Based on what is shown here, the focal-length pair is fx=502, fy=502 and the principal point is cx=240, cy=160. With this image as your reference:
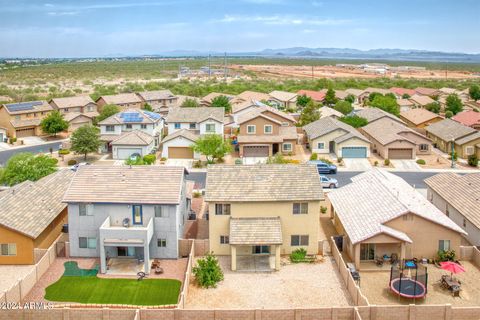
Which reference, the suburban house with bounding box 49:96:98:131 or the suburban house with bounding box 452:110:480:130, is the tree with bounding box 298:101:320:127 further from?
the suburban house with bounding box 49:96:98:131

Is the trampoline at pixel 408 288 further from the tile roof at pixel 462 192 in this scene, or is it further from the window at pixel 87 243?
the window at pixel 87 243

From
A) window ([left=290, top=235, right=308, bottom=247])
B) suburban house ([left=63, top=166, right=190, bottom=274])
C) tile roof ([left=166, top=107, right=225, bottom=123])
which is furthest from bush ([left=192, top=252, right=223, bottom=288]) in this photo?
tile roof ([left=166, top=107, right=225, bottom=123])

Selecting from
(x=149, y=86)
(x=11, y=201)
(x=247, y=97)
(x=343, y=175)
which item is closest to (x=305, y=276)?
(x=11, y=201)

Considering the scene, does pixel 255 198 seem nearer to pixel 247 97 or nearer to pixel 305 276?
pixel 305 276

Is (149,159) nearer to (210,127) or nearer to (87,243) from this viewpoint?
(210,127)

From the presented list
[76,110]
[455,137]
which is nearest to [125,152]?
[76,110]

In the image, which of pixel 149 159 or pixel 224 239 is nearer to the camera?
pixel 224 239

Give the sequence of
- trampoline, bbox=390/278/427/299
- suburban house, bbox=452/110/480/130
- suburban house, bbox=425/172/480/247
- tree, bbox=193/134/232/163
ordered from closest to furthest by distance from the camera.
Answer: trampoline, bbox=390/278/427/299, suburban house, bbox=425/172/480/247, tree, bbox=193/134/232/163, suburban house, bbox=452/110/480/130
